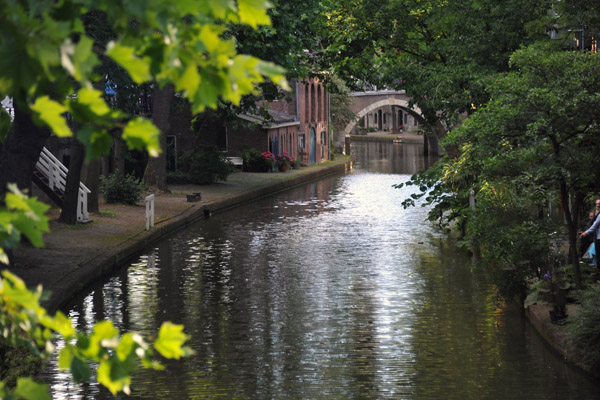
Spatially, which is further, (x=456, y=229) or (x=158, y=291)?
(x=456, y=229)

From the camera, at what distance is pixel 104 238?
2056 centimetres

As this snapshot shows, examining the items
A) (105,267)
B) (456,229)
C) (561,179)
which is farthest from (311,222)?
(561,179)

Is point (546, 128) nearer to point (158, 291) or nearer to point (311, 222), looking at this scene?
point (158, 291)

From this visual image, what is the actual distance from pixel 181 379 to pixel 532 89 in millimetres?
5411

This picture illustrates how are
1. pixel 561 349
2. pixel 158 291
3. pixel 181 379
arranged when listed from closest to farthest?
pixel 181 379
pixel 561 349
pixel 158 291

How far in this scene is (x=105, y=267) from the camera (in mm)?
17562

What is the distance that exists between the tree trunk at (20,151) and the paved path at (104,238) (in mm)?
1488

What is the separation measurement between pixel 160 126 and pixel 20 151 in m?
16.0

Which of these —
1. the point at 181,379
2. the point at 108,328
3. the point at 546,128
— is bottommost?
the point at 181,379

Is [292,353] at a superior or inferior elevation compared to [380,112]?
inferior

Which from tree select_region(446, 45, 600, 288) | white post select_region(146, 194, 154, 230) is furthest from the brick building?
tree select_region(446, 45, 600, 288)

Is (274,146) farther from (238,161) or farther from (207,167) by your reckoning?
(207,167)

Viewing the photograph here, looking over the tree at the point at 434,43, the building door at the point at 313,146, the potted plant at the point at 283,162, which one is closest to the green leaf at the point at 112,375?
the tree at the point at 434,43

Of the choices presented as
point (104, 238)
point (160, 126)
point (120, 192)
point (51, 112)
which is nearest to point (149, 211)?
point (104, 238)
